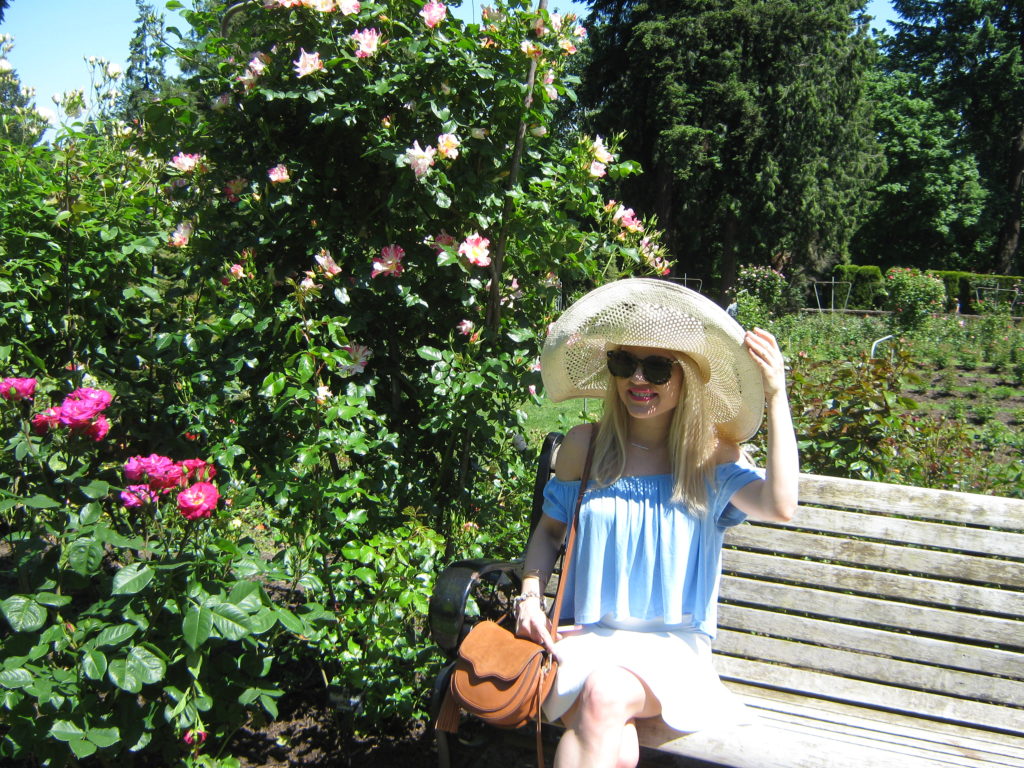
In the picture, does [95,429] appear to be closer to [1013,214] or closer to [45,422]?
[45,422]

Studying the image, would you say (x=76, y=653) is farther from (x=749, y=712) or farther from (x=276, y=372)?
(x=749, y=712)

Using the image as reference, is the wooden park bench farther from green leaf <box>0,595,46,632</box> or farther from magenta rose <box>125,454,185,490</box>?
green leaf <box>0,595,46,632</box>

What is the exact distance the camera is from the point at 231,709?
2.17 m

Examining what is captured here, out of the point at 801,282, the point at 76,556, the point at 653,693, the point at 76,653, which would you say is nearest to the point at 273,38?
the point at 76,556

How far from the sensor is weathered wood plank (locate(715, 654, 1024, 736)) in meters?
2.18

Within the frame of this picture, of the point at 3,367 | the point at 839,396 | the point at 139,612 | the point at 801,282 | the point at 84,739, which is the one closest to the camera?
the point at 84,739

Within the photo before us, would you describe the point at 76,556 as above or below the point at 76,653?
above

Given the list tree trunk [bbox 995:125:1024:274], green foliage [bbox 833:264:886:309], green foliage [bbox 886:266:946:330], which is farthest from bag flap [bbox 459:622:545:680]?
tree trunk [bbox 995:125:1024:274]

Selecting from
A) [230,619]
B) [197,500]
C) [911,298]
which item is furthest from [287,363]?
[911,298]

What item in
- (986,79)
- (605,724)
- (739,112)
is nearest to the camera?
(605,724)

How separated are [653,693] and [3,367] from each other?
1955mm

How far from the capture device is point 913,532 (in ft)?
7.62

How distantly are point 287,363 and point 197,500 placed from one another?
69 centimetres

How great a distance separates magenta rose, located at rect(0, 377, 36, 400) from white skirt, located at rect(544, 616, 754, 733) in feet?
4.74
